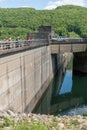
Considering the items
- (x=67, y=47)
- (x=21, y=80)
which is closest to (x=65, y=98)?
(x=67, y=47)

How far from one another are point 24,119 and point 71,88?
40339 millimetres

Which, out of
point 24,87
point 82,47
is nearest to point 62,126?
point 24,87

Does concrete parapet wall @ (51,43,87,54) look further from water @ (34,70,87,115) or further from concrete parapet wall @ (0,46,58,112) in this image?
concrete parapet wall @ (0,46,58,112)

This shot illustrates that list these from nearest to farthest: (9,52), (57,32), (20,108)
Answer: (9,52), (20,108), (57,32)

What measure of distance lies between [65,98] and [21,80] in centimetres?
1707

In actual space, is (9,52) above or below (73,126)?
above

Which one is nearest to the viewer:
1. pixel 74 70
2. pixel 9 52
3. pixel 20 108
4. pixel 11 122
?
pixel 11 122

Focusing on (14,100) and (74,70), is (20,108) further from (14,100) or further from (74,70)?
(74,70)

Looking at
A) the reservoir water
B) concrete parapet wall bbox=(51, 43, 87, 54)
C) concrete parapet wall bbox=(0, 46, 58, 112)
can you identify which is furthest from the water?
concrete parapet wall bbox=(51, 43, 87, 54)

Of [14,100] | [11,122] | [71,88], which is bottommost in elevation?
[71,88]

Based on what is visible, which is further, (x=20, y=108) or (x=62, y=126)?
(x=20, y=108)

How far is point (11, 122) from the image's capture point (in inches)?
613

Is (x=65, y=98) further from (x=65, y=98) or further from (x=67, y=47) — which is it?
(x=67, y=47)

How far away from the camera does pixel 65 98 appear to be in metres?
48.1
